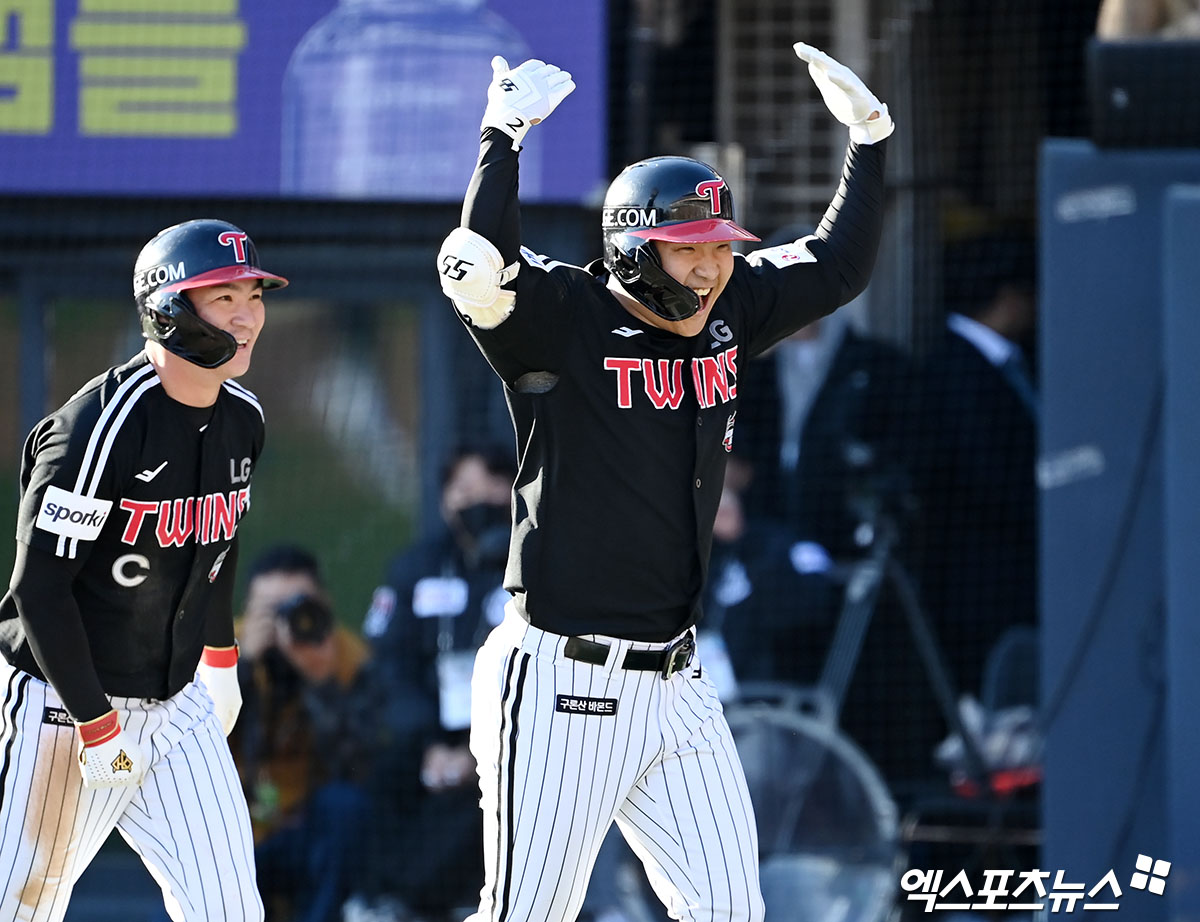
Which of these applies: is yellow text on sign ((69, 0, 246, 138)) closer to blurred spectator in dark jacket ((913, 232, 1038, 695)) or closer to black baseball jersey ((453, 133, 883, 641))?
blurred spectator in dark jacket ((913, 232, 1038, 695))

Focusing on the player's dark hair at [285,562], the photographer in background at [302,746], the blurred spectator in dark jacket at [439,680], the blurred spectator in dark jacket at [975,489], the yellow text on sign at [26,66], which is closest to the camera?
the blurred spectator in dark jacket at [439,680]

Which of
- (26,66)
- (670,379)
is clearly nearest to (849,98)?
(670,379)

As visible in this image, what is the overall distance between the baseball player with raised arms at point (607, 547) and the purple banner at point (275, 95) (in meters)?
3.25

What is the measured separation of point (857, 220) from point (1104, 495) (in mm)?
2658

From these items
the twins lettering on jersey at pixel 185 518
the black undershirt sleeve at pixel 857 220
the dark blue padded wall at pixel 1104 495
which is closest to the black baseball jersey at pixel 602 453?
the black undershirt sleeve at pixel 857 220

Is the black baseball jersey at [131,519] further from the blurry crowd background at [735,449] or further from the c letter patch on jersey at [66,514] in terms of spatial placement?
the blurry crowd background at [735,449]

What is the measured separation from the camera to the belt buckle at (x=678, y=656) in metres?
3.54

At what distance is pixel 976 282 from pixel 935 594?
1310mm

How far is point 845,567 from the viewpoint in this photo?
679 centimetres

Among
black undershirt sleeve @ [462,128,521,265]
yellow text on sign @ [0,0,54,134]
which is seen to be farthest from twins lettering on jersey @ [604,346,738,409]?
yellow text on sign @ [0,0,54,134]

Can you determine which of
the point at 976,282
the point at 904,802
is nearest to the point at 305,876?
the point at 904,802

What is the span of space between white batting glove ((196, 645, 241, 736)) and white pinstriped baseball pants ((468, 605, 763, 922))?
80cm

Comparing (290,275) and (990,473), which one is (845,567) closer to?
(990,473)

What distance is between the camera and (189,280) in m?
3.67
